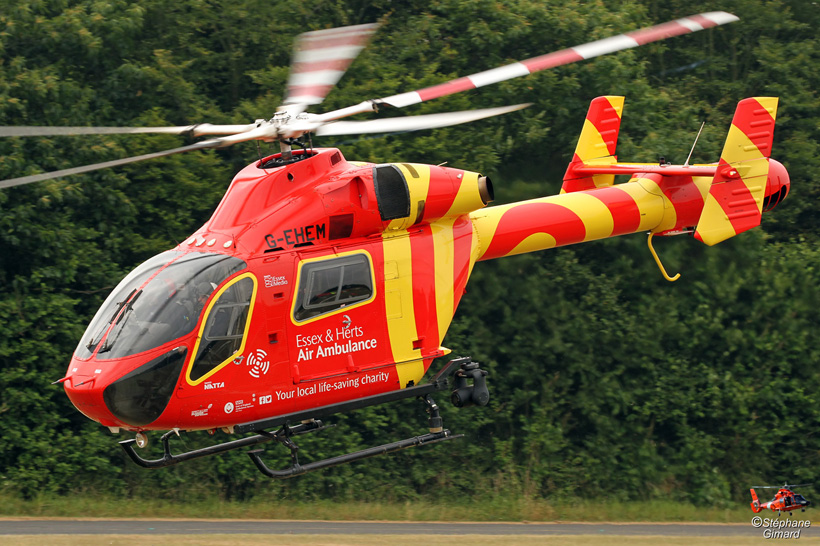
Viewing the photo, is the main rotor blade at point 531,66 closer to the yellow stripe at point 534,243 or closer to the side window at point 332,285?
the side window at point 332,285

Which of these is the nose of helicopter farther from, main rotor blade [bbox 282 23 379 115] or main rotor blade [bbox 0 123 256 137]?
main rotor blade [bbox 282 23 379 115]

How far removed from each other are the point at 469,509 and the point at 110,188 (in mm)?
7650

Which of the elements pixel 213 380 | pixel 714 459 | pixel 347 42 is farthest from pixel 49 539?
pixel 714 459

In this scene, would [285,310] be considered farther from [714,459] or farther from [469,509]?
[714,459]

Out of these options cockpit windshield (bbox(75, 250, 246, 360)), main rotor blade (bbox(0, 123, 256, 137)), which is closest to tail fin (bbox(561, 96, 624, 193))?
main rotor blade (bbox(0, 123, 256, 137))

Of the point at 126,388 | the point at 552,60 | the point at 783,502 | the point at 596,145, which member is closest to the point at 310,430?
the point at 126,388

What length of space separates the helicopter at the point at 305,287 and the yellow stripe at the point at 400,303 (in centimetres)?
2

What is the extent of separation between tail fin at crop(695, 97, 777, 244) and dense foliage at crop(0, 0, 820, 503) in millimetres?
6040

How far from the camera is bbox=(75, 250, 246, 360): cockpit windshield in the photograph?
8.13 m

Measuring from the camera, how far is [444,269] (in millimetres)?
9828

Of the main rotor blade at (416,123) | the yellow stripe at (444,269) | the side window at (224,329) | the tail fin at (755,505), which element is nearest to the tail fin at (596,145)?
the yellow stripe at (444,269)

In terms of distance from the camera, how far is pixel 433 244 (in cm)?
971

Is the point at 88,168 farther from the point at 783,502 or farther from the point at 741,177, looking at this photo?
the point at 783,502

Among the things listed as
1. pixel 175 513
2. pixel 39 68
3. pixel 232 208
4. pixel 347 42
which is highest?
pixel 347 42
